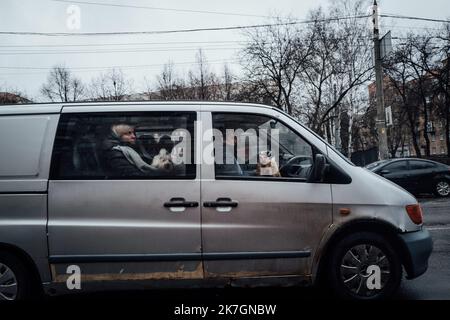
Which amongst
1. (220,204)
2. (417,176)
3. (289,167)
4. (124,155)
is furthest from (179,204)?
(417,176)

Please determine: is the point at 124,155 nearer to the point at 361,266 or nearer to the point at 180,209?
the point at 180,209

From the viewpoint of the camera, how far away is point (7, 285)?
12.4 ft

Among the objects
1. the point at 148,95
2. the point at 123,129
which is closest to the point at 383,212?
the point at 123,129

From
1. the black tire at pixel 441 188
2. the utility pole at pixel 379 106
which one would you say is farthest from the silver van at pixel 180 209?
the utility pole at pixel 379 106

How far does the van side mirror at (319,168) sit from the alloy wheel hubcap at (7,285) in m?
2.91

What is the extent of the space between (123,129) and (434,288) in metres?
3.76

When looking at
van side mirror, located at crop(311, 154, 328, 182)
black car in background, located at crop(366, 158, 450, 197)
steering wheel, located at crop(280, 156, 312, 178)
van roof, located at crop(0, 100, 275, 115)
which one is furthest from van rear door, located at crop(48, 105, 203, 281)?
black car in background, located at crop(366, 158, 450, 197)

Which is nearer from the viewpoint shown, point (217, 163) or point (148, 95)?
point (217, 163)

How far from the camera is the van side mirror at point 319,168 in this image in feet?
13.0

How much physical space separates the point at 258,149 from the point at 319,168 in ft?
2.08

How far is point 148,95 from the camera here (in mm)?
44219

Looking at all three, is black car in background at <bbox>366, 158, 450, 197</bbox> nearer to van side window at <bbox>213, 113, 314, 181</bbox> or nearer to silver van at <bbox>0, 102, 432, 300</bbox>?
silver van at <bbox>0, 102, 432, 300</bbox>

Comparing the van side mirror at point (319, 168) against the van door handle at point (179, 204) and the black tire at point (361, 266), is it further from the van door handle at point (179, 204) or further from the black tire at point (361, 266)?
the van door handle at point (179, 204)
